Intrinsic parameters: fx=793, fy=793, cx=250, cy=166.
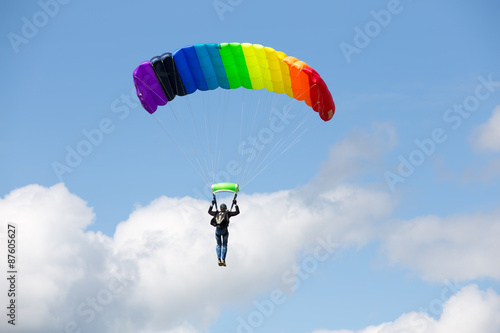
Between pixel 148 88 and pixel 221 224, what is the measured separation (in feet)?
21.1

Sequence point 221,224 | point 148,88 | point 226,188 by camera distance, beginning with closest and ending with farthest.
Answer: point 221,224
point 226,188
point 148,88

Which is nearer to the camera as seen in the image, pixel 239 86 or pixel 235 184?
pixel 235 184

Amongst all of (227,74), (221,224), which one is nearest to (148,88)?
(227,74)

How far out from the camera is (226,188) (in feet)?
88.6

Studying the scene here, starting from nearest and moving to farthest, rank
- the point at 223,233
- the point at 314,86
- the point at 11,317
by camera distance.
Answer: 1. the point at 223,233
2. the point at 314,86
3. the point at 11,317

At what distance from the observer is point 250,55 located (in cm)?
2905

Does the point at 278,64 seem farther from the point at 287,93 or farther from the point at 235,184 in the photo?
the point at 235,184

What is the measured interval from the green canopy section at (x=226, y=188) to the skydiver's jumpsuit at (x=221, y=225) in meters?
0.81

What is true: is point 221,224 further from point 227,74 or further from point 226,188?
point 227,74

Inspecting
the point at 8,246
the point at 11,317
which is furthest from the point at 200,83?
the point at 11,317

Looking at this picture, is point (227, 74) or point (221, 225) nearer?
point (221, 225)

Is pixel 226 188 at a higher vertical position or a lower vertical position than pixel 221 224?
higher

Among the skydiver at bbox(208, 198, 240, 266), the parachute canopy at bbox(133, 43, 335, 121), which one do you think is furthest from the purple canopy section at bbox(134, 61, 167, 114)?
the skydiver at bbox(208, 198, 240, 266)

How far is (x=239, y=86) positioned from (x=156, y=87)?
3120 mm
